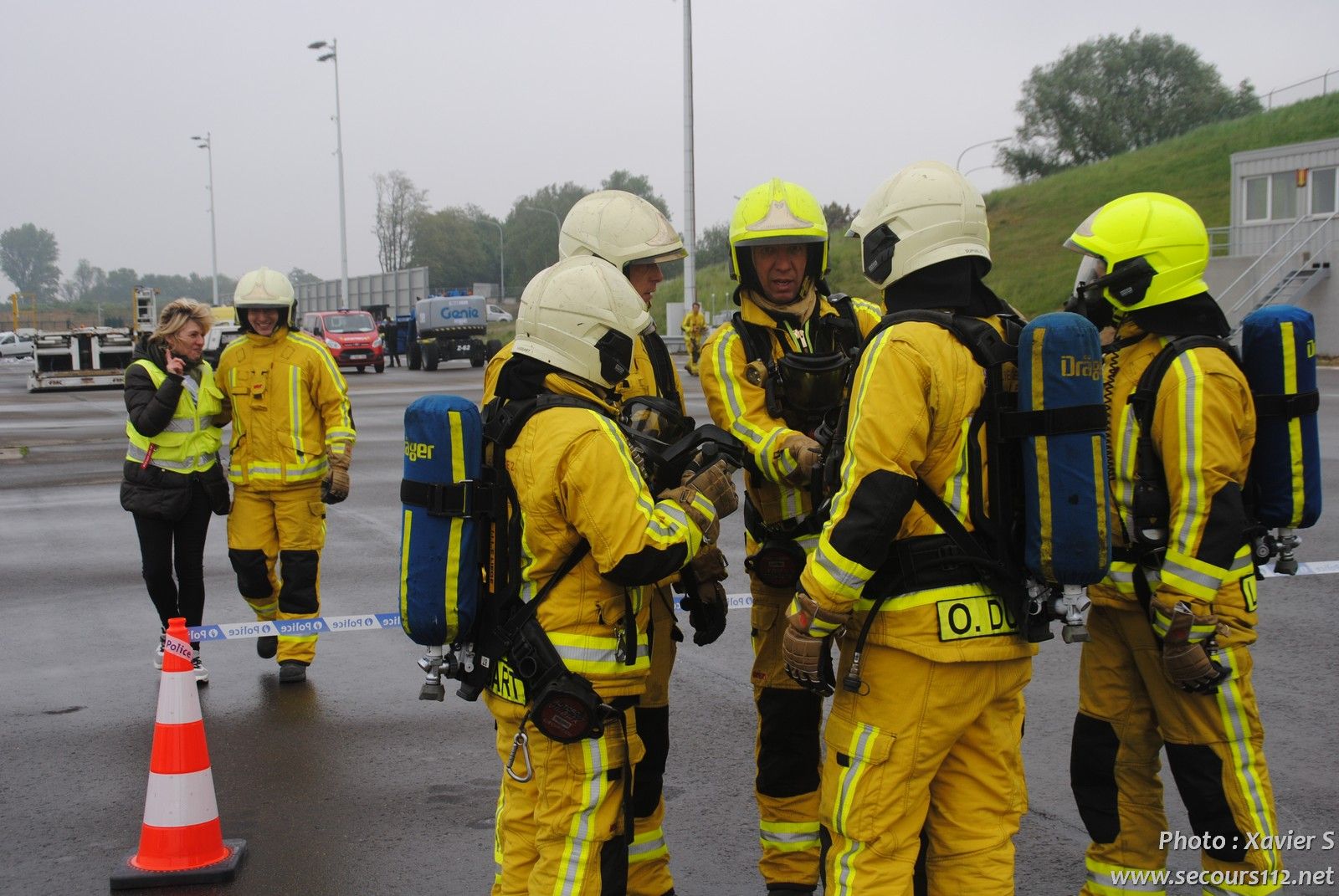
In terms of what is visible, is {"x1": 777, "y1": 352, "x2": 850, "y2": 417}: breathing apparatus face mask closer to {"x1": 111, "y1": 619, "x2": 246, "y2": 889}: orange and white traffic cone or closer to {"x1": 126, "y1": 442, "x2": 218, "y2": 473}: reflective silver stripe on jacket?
{"x1": 111, "y1": 619, "x2": 246, "y2": 889}: orange and white traffic cone

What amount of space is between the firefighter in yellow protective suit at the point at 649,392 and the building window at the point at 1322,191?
3045 cm

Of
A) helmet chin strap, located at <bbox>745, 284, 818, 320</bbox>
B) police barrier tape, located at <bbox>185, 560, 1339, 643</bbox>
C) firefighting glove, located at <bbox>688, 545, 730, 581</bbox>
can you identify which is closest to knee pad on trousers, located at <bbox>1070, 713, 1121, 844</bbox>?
firefighting glove, located at <bbox>688, 545, 730, 581</bbox>

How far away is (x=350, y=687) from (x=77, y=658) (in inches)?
69.0

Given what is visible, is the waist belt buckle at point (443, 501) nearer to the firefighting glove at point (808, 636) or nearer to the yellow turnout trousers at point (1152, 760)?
the firefighting glove at point (808, 636)

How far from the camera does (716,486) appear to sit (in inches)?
136

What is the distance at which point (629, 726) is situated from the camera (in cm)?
329

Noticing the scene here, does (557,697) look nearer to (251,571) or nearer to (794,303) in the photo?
(794,303)

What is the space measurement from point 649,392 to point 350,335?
31931 mm

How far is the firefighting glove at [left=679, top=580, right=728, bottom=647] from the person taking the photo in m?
3.97

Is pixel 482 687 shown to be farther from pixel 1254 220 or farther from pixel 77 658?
pixel 1254 220

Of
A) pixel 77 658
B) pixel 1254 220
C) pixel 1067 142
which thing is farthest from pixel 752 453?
pixel 1067 142

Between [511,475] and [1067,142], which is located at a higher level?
[1067,142]

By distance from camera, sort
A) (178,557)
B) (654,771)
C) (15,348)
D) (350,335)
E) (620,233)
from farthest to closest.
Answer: (15,348), (350,335), (178,557), (620,233), (654,771)

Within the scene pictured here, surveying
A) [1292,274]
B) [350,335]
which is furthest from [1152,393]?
[350,335]
